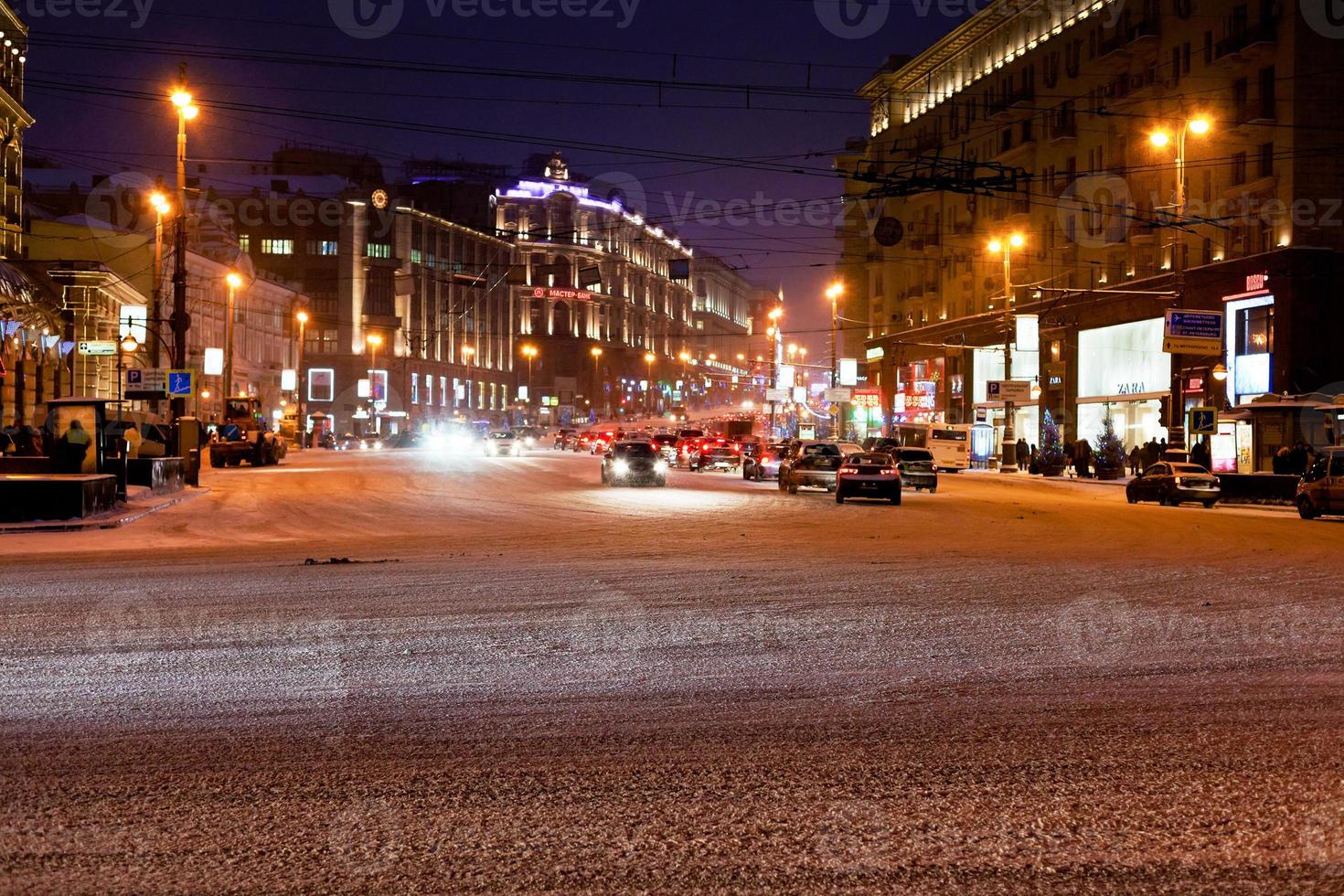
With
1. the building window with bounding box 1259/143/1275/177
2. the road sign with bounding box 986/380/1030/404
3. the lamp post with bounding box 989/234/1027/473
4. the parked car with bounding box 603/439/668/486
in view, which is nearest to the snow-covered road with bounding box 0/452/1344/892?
the parked car with bounding box 603/439/668/486

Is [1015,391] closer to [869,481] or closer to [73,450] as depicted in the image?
[869,481]

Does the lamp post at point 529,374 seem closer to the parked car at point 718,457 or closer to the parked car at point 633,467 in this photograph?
the parked car at point 718,457

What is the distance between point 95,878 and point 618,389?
6934 inches

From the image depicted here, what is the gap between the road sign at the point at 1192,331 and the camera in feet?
142

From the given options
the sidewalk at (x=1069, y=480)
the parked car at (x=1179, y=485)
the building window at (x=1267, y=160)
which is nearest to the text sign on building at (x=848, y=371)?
the sidewalk at (x=1069, y=480)

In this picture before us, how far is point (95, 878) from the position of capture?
4762mm

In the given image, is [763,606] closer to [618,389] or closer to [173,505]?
[173,505]

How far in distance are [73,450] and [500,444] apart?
53991mm

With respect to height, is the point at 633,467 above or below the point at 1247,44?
below

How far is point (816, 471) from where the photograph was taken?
37.3 metres

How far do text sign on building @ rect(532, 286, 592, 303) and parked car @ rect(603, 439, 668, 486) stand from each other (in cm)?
12307

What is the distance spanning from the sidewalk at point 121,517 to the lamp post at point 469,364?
104911 millimetres

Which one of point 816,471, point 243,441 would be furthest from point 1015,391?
point 243,441

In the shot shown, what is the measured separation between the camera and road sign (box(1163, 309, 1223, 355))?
43.2 metres
